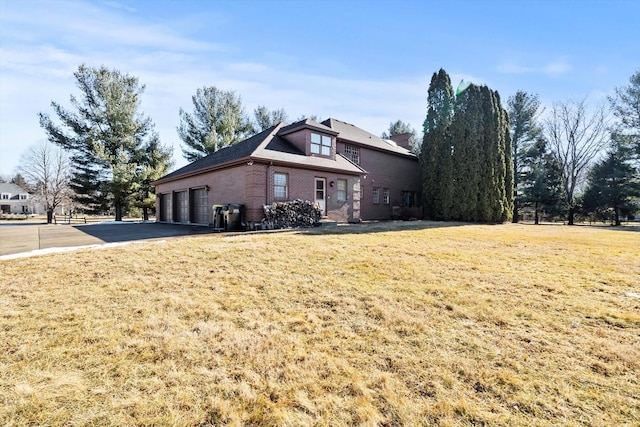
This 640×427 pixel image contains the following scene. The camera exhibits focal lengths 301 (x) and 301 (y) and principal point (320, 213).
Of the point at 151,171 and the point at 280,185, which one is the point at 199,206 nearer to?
the point at 280,185

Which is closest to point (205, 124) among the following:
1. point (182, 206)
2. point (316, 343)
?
point (182, 206)

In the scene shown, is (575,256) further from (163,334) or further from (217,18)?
(217,18)

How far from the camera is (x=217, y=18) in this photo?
9.48 metres

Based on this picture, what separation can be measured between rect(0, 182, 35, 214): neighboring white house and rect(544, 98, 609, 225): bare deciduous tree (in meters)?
77.2

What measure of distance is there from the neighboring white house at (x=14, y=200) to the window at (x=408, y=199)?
208ft

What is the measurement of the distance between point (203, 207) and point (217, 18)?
10.4m

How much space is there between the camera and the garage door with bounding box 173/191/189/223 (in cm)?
1880

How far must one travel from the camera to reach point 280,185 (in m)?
14.3

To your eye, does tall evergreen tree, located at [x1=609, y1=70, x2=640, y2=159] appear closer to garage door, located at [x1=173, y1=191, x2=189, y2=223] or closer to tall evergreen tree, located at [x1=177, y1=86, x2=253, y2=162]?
garage door, located at [x1=173, y1=191, x2=189, y2=223]

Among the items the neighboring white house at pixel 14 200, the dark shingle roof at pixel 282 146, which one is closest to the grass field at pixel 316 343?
the dark shingle roof at pixel 282 146

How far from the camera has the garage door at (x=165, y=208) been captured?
20.9 metres

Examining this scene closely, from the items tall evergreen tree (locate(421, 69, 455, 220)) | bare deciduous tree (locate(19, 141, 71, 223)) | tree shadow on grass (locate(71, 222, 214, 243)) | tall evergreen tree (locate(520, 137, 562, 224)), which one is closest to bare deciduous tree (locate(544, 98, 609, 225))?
tall evergreen tree (locate(520, 137, 562, 224))

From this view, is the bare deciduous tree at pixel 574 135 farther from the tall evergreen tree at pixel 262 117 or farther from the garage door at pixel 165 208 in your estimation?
the garage door at pixel 165 208

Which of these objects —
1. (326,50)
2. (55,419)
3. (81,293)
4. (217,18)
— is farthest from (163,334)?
(326,50)
